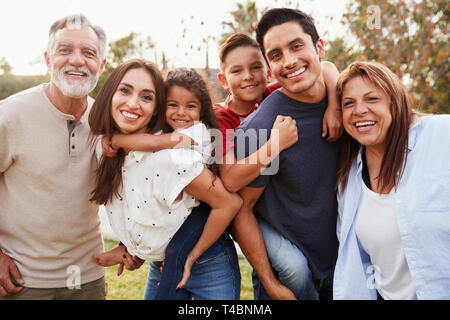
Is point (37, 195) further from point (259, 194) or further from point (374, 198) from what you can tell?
point (374, 198)

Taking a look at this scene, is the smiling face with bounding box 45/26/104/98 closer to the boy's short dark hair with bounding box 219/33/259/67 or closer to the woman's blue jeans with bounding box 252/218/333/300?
the boy's short dark hair with bounding box 219/33/259/67

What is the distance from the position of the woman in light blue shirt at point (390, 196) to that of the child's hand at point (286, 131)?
35 centimetres

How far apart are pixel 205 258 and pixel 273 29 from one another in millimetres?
1697

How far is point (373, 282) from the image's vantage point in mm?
2504

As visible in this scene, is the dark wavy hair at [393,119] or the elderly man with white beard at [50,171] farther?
the elderly man with white beard at [50,171]

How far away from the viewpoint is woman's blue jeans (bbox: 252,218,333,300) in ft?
8.45

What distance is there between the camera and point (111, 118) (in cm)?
252

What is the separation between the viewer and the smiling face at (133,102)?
95.4 inches

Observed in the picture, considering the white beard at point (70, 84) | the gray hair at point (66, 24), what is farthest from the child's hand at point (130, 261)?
the gray hair at point (66, 24)

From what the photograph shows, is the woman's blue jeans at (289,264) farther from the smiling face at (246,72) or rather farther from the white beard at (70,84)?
the white beard at (70,84)

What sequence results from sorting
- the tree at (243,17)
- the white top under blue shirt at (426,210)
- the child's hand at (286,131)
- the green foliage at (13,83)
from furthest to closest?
the green foliage at (13,83), the tree at (243,17), the child's hand at (286,131), the white top under blue shirt at (426,210)

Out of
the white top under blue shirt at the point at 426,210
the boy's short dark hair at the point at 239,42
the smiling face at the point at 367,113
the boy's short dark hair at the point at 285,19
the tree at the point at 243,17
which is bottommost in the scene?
the white top under blue shirt at the point at 426,210

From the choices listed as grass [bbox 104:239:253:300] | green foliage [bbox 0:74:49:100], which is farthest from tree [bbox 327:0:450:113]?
green foliage [bbox 0:74:49:100]
